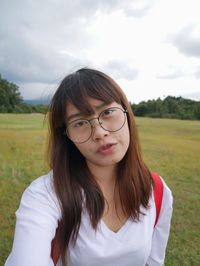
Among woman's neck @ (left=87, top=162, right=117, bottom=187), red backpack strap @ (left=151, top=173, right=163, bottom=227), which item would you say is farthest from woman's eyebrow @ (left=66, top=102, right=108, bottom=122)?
red backpack strap @ (left=151, top=173, right=163, bottom=227)

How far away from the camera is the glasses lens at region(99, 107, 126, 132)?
1.10 m

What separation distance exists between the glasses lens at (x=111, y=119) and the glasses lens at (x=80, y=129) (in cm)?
10

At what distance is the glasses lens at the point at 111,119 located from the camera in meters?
1.10

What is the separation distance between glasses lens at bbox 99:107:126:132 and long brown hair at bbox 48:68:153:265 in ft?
0.24

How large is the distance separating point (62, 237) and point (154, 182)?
2.59ft

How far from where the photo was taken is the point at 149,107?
77.8ft

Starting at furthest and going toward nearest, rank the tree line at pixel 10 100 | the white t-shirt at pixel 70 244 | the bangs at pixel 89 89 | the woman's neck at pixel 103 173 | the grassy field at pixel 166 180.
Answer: the tree line at pixel 10 100, the grassy field at pixel 166 180, the woman's neck at pixel 103 173, the bangs at pixel 89 89, the white t-shirt at pixel 70 244

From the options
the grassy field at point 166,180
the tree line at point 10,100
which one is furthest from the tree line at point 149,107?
the grassy field at point 166,180

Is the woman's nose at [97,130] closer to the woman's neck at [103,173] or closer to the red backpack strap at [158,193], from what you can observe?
the woman's neck at [103,173]

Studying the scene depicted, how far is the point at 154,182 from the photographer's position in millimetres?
1403

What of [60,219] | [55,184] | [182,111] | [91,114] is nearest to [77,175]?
[55,184]

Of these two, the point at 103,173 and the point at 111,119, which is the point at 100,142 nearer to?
the point at 111,119

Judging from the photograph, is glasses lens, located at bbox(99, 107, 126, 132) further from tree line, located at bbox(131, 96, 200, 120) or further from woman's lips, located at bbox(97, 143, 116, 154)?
tree line, located at bbox(131, 96, 200, 120)

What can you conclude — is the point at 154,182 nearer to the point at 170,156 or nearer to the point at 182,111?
the point at 170,156
